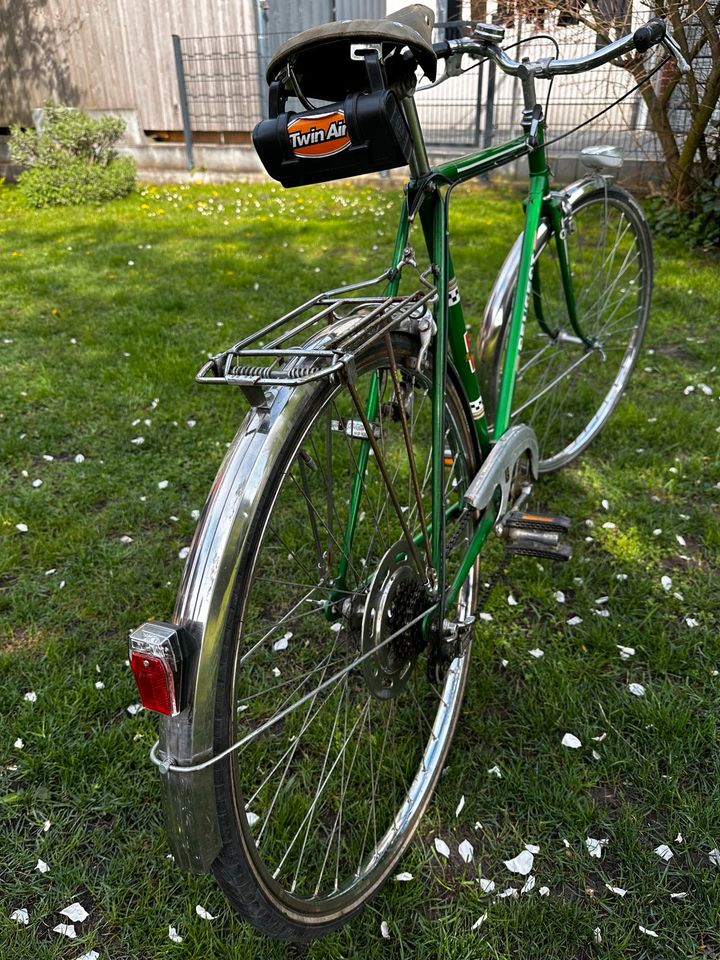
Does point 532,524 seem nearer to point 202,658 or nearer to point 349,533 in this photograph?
point 349,533

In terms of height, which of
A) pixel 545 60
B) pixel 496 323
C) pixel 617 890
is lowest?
pixel 617 890

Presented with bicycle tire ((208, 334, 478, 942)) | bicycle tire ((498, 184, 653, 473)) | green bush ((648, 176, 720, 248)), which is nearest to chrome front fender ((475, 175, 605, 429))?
bicycle tire ((498, 184, 653, 473))

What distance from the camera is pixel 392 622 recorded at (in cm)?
158

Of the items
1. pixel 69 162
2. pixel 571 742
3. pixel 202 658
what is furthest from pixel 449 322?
pixel 69 162

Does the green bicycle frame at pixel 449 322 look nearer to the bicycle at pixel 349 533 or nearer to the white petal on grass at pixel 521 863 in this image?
the bicycle at pixel 349 533

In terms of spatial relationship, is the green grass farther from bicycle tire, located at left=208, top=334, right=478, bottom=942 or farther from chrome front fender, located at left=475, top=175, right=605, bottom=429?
chrome front fender, located at left=475, top=175, right=605, bottom=429

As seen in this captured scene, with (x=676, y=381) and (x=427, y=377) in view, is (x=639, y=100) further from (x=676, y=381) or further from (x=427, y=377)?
(x=427, y=377)

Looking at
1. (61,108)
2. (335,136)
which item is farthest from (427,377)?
(61,108)

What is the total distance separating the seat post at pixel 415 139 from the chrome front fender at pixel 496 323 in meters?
0.71

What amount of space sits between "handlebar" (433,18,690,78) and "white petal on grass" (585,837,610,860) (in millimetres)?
1852

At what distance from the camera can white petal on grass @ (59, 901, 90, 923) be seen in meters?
1.60

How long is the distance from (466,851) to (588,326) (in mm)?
2323

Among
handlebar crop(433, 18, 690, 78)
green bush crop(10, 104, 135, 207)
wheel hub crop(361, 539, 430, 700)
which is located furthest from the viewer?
green bush crop(10, 104, 135, 207)

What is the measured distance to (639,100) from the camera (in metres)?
6.67
